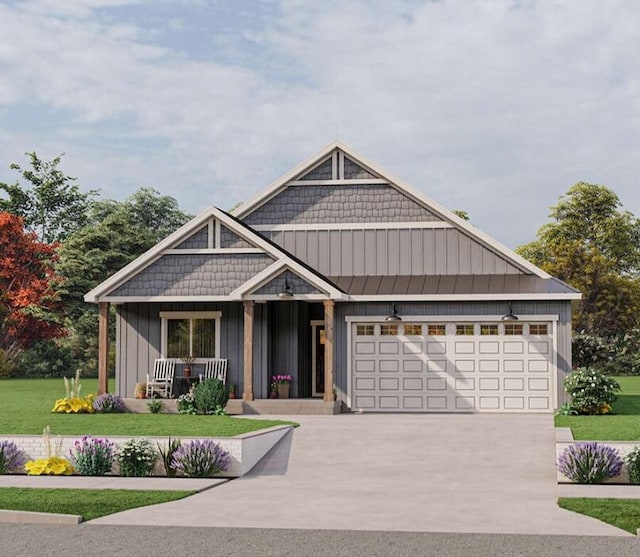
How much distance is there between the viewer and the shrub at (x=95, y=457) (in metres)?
17.5

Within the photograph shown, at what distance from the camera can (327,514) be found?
1398 cm

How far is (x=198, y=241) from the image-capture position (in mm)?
27375

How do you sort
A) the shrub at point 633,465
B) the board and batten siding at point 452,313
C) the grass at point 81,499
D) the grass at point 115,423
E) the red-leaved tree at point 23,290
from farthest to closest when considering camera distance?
the red-leaved tree at point 23,290 → the board and batten siding at point 452,313 → the grass at point 115,423 → the shrub at point 633,465 → the grass at point 81,499

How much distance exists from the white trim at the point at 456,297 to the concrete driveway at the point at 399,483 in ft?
11.0

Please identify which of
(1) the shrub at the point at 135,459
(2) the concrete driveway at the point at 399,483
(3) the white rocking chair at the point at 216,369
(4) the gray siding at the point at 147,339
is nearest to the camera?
(2) the concrete driveway at the point at 399,483

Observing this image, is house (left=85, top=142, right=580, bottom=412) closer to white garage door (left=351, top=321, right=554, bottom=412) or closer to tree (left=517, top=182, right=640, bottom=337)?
white garage door (left=351, top=321, right=554, bottom=412)

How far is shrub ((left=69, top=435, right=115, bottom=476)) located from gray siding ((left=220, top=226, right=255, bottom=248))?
10.2 meters

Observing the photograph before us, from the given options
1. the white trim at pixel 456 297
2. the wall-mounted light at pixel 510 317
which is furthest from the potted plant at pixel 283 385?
the wall-mounted light at pixel 510 317

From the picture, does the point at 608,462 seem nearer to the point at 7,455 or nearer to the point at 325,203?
the point at 7,455

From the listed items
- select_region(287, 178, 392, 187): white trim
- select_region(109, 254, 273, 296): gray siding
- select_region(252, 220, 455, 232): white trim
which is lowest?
select_region(109, 254, 273, 296): gray siding

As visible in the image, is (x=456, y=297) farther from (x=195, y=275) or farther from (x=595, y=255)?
(x=595, y=255)

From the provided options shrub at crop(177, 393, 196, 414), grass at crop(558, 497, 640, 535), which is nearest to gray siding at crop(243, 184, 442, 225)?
shrub at crop(177, 393, 196, 414)

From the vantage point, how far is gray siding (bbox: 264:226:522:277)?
97.3ft

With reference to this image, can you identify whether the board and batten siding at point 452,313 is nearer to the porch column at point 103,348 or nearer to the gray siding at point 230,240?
the gray siding at point 230,240
